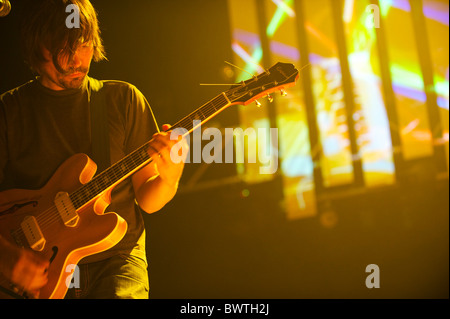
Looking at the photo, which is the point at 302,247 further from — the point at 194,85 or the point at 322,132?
the point at 194,85

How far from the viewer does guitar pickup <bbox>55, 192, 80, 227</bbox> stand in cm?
144

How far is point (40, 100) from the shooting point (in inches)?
64.9

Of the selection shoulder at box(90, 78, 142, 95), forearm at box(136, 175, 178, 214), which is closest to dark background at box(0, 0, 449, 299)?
shoulder at box(90, 78, 142, 95)

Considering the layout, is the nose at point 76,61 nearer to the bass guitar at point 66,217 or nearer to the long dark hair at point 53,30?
the long dark hair at point 53,30

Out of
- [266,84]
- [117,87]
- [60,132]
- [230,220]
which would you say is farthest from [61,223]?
[230,220]

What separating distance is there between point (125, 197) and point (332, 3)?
1.95 m

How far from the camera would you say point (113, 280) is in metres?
1.38

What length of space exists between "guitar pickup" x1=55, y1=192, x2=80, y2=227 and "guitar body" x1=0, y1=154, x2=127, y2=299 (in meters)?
0.01

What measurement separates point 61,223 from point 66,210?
0.05 metres

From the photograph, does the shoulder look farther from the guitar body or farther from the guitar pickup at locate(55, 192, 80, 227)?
the guitar pickup at locate(55, 192, 80, 227)

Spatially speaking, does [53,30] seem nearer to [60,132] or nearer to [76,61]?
[76,61]

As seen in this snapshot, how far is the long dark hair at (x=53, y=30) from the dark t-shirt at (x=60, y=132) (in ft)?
0.48
